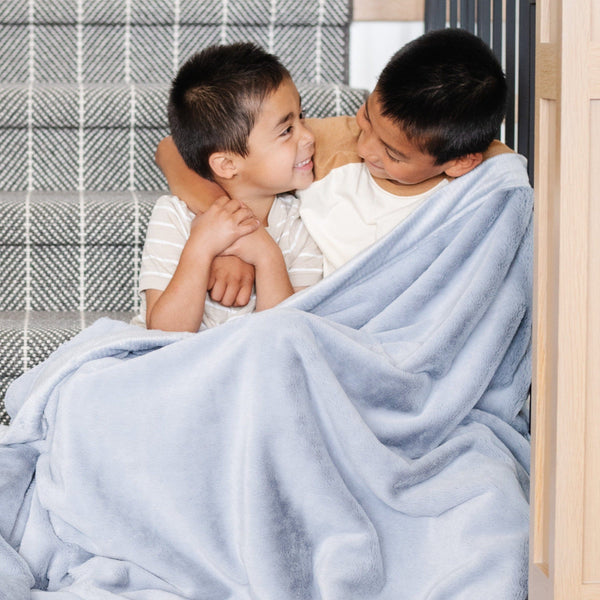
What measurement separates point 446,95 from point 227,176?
16.4 inches

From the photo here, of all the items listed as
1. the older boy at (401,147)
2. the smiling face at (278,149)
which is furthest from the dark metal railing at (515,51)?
the smiling face at (278,149)

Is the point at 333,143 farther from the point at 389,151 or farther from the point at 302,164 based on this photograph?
the point at 389,151

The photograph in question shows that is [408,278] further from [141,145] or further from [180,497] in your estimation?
[141,145]

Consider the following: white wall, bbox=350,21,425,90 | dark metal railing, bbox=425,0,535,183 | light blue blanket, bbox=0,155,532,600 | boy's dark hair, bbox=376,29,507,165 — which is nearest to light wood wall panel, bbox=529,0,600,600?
light blue blanket, bbox=0,155,532,600

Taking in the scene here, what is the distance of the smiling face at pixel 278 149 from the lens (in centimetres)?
159

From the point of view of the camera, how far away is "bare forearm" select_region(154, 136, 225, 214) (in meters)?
1.66

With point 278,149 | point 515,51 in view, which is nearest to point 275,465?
point 278,149

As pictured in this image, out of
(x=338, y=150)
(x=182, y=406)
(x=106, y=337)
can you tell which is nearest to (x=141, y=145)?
(x=338, y=150)

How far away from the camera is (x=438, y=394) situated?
4.54ft

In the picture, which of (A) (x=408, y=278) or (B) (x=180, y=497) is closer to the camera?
(B) (x=180, y=497)

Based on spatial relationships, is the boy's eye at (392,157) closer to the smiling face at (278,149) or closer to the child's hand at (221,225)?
the smiling face at (278,149)

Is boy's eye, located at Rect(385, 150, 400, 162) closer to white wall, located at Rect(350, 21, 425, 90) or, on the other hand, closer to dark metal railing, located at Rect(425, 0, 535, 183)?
dark metal railing, located at Rect(425, 0, 535, 183)

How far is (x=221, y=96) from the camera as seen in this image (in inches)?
62.3

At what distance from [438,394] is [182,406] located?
0.39 metres
